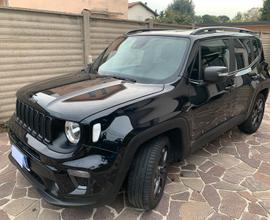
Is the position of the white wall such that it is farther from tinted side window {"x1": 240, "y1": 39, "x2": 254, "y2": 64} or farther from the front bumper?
the front bumper

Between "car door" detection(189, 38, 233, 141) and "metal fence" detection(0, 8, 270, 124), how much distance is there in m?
3.15

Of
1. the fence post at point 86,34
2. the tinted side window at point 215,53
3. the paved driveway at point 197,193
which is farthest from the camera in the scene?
the fence post at point 86,34

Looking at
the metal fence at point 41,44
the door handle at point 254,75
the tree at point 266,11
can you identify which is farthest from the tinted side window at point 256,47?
the tree at point 266,11

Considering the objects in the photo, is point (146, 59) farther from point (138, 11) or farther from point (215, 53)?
point (138, 11)

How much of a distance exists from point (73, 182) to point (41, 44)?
149 inches

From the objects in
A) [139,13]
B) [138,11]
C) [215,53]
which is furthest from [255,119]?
[139,13]

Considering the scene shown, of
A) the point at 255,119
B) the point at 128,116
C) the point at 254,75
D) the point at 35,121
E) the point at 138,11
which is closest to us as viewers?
the point at 128,116

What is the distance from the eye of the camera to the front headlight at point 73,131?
246cm

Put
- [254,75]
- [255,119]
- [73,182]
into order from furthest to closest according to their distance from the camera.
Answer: [255,119] < [254,75] < [73,182]

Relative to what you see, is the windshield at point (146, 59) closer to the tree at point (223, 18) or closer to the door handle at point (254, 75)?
the door handle at point (254, 75)

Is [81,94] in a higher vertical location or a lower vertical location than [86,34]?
lower

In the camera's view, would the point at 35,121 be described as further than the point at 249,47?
No

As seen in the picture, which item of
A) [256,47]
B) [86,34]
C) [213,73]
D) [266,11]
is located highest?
[266,11]

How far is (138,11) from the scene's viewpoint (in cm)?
3447
